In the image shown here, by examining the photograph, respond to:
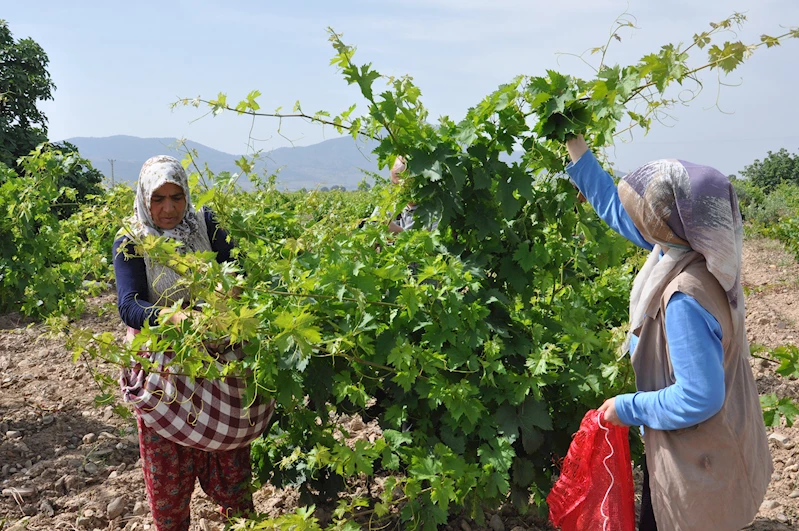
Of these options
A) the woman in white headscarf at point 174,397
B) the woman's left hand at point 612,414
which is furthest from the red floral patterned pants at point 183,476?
the woman's left hand at point 612,414

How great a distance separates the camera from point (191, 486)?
288 cm

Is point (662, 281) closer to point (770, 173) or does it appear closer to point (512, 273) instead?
point (512, 273)

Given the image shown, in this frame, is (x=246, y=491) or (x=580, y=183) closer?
(x=580, y=183)

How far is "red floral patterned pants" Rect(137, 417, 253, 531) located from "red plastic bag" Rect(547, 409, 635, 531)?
1.44 meters

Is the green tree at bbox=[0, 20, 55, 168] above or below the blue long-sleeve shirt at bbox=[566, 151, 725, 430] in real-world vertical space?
above

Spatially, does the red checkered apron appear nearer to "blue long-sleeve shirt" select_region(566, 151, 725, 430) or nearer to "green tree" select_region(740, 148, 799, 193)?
"blue long-sleeve shirt" select_region(566, 151, 725, 430)

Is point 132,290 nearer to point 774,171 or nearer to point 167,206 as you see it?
point 167,206

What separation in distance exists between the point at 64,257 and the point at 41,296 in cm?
78

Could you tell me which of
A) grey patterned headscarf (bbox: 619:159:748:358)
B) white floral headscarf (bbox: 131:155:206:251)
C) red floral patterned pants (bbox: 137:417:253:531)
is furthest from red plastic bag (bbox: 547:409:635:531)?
white floral headscarf (bbox: 131:155:206:251)

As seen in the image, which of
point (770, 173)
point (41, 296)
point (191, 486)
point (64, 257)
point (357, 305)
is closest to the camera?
point (357, 305)

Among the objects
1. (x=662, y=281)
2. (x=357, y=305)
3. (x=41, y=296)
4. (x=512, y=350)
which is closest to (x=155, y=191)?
(x=357, y=305)

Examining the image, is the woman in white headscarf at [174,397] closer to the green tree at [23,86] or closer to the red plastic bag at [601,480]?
the red plastic bag at [601,480]

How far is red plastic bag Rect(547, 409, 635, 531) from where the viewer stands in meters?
2.04

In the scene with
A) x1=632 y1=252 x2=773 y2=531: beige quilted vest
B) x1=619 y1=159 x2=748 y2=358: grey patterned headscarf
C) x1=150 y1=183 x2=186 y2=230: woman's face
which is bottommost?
x1=632 y1=252 x2=773 y2=531: beige quilted vest
